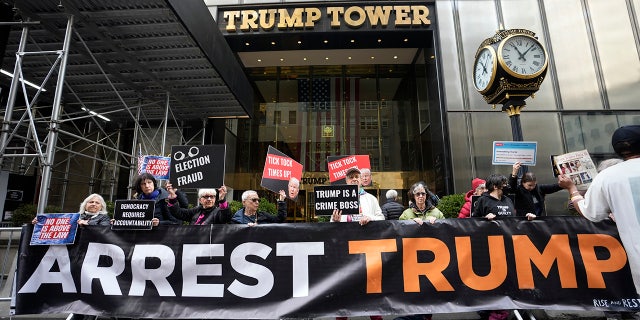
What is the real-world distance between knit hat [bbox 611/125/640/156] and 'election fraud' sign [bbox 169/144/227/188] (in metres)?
4.52

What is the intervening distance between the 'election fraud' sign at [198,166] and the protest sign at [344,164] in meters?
2.34

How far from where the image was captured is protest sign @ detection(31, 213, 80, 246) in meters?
4.53

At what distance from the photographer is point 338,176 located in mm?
6781

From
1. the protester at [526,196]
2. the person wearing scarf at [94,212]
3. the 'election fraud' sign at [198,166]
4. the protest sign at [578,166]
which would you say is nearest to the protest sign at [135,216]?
the person wearing scarf at [94,212]

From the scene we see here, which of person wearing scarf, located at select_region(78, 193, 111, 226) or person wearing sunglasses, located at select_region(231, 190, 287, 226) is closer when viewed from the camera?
person wearing scarf, located at select_region(78, 193, 111, 226)

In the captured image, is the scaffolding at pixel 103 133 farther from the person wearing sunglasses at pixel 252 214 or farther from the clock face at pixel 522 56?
the clock face at pixel 522 56

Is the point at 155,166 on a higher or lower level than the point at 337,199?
higher

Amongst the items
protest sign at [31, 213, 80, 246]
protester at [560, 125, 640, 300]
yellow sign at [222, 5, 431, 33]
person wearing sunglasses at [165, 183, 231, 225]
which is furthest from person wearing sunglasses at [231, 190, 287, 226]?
yellow sign at [222, 5, 431, 33]

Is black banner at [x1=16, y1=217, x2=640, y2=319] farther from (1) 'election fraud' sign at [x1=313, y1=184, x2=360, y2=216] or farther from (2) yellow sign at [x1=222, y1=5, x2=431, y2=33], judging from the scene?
(2) yellow sign at [x1=222, y1=5, x2=431, y2=33]

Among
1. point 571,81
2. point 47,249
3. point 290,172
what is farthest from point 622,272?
point 571,81

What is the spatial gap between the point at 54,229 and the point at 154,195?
4.30 ft

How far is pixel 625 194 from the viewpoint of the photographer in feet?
9.21

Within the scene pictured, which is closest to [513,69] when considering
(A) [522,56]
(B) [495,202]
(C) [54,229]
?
(A) [522,56]

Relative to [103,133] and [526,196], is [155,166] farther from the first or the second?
[103,133]
